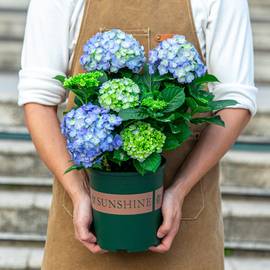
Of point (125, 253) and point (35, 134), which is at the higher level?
point (35, 134)

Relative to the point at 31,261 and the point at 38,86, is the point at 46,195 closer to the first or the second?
the point at 31,261

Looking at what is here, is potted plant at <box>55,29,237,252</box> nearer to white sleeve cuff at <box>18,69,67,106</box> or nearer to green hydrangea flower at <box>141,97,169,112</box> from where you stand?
green hydrangea flower at <box>141,97,169,112</box>

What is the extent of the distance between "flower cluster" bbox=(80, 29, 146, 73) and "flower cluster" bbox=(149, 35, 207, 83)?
0.05m

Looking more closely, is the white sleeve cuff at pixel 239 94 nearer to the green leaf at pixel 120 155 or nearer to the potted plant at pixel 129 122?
the potted plant at pixel 129 122

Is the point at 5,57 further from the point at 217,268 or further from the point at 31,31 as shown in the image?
the point at 217,268

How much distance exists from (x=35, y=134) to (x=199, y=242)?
61 centimetres

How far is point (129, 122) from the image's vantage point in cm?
66

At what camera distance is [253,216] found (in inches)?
86.2

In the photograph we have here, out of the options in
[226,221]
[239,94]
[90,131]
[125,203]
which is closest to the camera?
[90,131]

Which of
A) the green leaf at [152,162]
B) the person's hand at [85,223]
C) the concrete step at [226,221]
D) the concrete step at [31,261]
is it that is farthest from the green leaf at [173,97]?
the concrete step at [31,261]

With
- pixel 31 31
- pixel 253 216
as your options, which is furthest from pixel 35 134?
pixel 253 216

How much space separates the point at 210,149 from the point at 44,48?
0.55 meters

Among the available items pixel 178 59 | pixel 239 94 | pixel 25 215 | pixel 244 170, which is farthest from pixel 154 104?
pixel 25 215

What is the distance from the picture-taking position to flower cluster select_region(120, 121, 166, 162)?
65 cm
